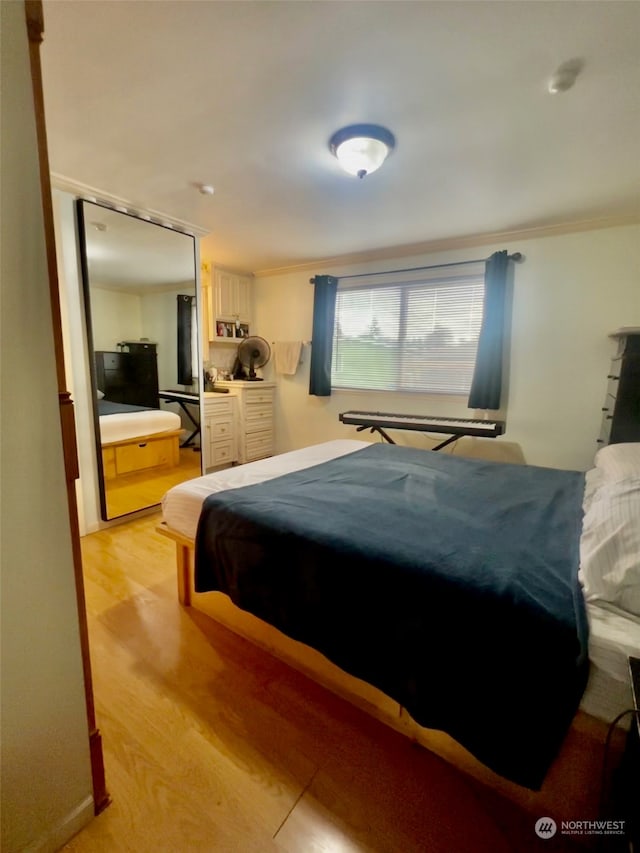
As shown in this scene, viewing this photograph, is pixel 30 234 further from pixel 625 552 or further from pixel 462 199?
pixel 462 199

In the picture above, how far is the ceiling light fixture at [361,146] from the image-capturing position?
5.39ft

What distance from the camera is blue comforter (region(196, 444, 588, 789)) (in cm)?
87

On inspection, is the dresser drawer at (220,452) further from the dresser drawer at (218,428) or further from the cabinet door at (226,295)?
the cabinet door at (226,295)

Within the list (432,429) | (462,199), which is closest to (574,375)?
(432,429)

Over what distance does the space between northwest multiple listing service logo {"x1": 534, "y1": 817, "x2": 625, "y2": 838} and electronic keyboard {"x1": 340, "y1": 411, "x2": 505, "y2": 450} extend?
7.25 feet

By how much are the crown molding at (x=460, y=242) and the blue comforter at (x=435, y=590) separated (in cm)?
211

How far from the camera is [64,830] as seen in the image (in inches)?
36.6

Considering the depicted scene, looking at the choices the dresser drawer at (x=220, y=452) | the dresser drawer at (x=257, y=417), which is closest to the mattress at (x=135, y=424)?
the dresser drawer at (x=220, y=452)

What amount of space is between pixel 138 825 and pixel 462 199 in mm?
3248

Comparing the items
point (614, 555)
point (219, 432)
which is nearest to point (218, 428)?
point (219, 432)

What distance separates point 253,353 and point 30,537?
364cm

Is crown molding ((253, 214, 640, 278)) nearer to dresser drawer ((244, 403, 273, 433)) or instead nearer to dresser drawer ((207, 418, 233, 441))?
dresser drawer ((244, 403, 273, 433))

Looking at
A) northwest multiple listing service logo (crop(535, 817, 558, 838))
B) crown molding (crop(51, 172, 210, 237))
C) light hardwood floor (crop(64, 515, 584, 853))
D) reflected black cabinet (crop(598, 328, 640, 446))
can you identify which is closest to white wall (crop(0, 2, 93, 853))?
light hardwood floor (crop(64, 515, 584, 853))

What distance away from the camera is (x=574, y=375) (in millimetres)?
2814
